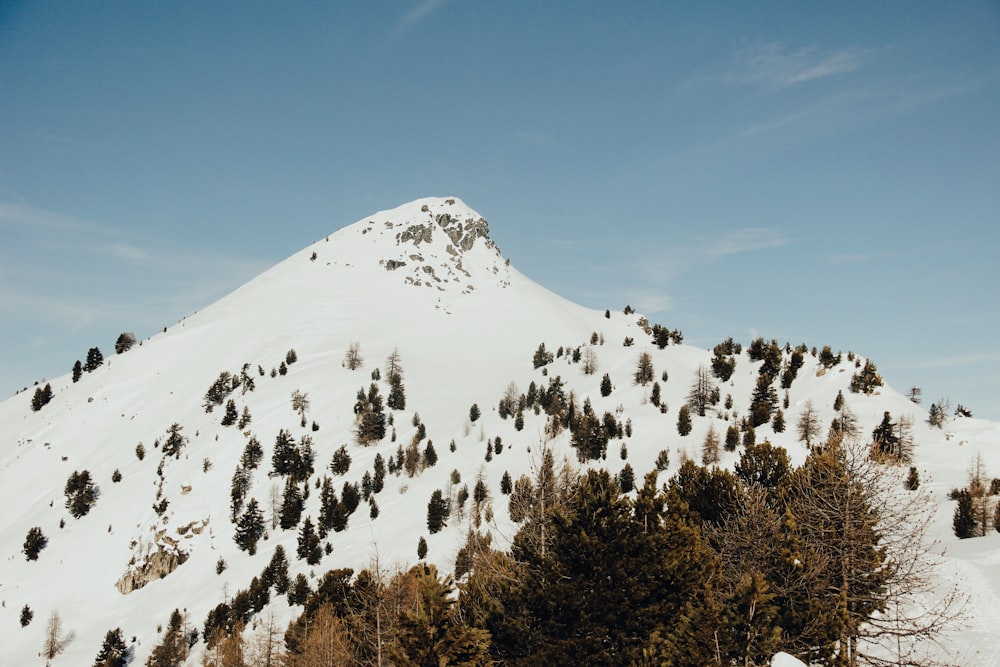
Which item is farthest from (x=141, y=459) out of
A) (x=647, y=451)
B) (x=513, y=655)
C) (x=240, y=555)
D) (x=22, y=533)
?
(x=513, y=655)

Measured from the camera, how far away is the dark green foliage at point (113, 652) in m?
70.0

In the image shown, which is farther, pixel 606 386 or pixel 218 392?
pixel 218 392

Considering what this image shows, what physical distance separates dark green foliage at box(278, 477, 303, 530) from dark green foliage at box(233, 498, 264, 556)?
3.05 metres

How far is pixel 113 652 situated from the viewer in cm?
7169

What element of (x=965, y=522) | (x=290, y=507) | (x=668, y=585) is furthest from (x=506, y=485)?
Result: (x=668, y=585)

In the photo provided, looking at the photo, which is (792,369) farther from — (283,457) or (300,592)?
(283,457)

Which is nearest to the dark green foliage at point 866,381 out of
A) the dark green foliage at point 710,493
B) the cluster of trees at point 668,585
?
the dark green foliage at point 710,493

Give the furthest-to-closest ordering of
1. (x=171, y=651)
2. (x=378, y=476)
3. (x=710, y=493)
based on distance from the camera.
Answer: (x=378, y=476) → (x=171, y=651) → (x=710, y=493)

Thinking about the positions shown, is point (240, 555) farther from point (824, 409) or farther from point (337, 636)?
point (824, 409)

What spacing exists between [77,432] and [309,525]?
260 ft

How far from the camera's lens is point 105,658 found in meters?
71.6

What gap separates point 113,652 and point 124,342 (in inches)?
4661

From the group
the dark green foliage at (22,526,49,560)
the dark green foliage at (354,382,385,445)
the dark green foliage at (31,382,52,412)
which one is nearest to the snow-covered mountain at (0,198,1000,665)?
the dark green foliage at (22,526,49,560)

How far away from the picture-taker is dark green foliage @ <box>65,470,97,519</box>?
10088 cm
